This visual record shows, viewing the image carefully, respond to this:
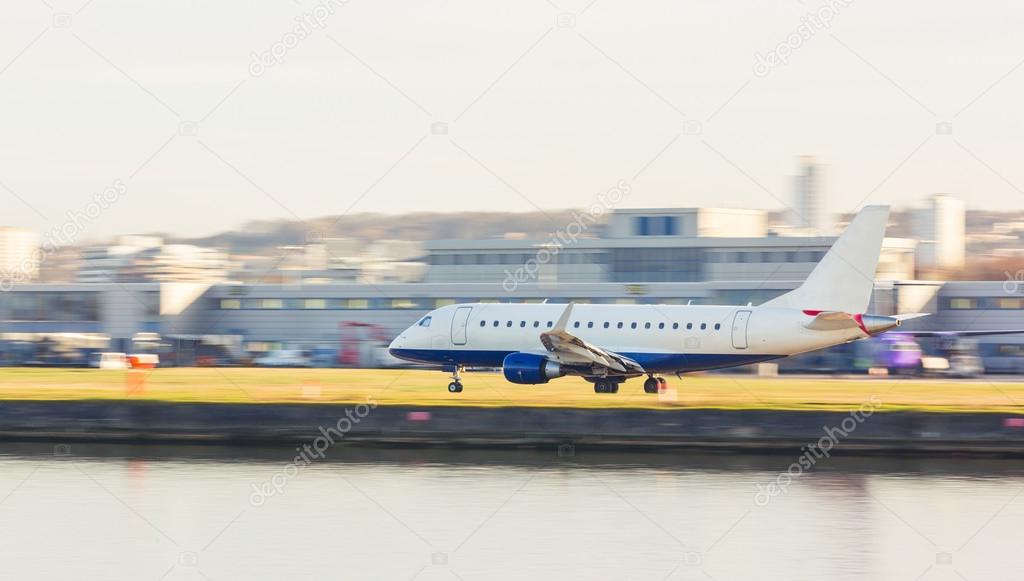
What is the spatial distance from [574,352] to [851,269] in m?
10.5

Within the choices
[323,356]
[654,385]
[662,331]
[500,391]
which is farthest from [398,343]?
A: [323,356]

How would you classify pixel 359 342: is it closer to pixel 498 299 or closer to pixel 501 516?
pixel 498 299

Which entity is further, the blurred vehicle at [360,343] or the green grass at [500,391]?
the blurred vehicle at [360,343]

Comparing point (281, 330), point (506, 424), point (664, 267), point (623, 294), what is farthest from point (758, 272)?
point (506, 424)

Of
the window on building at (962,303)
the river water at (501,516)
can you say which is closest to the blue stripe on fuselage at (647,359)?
the river water at (501,516)

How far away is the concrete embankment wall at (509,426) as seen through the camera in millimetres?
36156

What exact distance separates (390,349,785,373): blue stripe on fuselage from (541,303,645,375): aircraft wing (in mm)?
1145

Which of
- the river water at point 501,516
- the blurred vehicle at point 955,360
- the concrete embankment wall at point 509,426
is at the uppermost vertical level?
the blurred vehicle at point 955,360

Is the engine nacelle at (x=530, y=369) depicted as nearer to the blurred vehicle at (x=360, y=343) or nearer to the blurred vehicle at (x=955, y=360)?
the blurred vehicle at (x=955, y=360)

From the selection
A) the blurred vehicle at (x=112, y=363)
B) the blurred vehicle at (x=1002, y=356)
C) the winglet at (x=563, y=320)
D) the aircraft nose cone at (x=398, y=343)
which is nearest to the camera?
the winglet at (x=563, y=320)

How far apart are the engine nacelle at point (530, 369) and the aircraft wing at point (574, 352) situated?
2.93 feet

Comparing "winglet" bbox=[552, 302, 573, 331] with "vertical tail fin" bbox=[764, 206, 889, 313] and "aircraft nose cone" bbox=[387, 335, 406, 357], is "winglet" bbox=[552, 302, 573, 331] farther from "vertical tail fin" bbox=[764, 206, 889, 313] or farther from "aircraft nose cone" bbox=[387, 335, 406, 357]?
"vertical tail fin" bbox=[764, 206, 889, 313]

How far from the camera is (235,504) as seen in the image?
2930cm

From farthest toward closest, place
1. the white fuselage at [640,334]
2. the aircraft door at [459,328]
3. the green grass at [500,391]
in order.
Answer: the aircraft door at [459,328] < the white fuselage at [640,334] < the green grass at [500,391]
